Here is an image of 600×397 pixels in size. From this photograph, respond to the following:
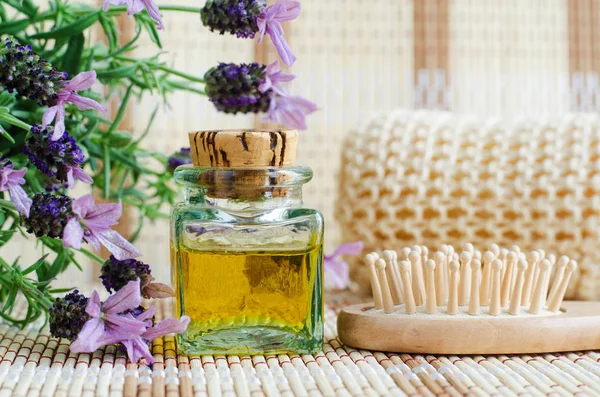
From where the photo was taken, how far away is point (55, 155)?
1.37 feet

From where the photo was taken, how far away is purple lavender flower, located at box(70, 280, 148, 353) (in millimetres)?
411

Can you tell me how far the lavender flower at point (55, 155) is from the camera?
1.38 feet

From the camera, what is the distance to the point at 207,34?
1104 mm

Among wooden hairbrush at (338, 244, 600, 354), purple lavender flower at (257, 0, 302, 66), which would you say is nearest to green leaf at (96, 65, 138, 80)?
purple lavender flower at (257, 0, 302, 66)

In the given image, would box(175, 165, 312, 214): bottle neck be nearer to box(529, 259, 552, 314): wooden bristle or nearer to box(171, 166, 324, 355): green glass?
box(171, 166, 324, 355): green glass

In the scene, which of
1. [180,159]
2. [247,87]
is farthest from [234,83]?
[180,159]

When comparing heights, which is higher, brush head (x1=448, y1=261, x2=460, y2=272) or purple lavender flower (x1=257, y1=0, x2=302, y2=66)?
purple lavender flower (x1=257, y1=0, x2=302, y2=66)

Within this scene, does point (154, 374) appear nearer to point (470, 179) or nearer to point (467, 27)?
point (470, 179)

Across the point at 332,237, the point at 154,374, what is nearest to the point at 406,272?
the point at 154,374

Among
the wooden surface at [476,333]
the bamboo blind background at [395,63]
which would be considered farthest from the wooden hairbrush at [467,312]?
the bamboo blind background at [395,63]

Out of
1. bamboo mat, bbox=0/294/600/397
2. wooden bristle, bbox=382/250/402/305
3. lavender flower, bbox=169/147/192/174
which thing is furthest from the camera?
lavender flower, bbox=169/147/192/174

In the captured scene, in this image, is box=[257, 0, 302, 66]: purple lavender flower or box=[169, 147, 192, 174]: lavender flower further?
box=[169, 147, 192, 174]: lavender flower

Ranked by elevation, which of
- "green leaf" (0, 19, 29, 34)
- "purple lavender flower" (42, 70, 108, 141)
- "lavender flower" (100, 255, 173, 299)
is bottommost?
"lavender flower" (100, 255, 173, 299)

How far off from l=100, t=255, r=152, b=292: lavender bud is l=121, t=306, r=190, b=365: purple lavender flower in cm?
4
